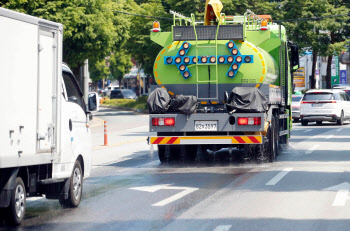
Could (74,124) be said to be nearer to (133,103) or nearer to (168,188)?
(168,188)

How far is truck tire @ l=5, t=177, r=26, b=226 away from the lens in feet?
26.5

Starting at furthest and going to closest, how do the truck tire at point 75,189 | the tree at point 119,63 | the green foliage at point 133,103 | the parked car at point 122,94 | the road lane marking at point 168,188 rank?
1. the tree at point 119,63
2. the parked car at point 122,94
3. the green foliage at point 133,103
4. the road lane marking at point 168,188
5. the truck tire at point 75,189

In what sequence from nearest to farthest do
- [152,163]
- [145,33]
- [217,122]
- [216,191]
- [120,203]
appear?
[120,203], [216,191], [217,122], [152,163], [145,33]

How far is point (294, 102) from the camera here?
38500 mm

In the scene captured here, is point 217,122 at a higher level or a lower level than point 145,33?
lower

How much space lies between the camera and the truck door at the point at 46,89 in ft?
27.8

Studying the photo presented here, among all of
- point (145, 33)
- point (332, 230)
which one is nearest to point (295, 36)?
point (145, 33)

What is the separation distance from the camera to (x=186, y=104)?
1510cm

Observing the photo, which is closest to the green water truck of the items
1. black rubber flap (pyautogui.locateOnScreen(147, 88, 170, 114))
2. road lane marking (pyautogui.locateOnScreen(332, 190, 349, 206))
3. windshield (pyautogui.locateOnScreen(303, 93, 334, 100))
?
black rubber flap (pyautogui.locateOnScreen(147, 88, 170, 114))

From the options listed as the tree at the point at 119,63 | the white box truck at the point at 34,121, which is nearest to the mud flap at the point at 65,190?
the white box truck at the point at 34,121

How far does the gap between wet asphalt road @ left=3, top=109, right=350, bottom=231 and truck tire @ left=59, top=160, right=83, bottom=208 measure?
0.13 meters

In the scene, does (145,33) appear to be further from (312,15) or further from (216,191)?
(216,191)

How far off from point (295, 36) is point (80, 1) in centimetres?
1927

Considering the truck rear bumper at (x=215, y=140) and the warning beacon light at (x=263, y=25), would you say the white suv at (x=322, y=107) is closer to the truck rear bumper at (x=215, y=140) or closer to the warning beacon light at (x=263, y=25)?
the warning beacon light at (x=263, y=25)
